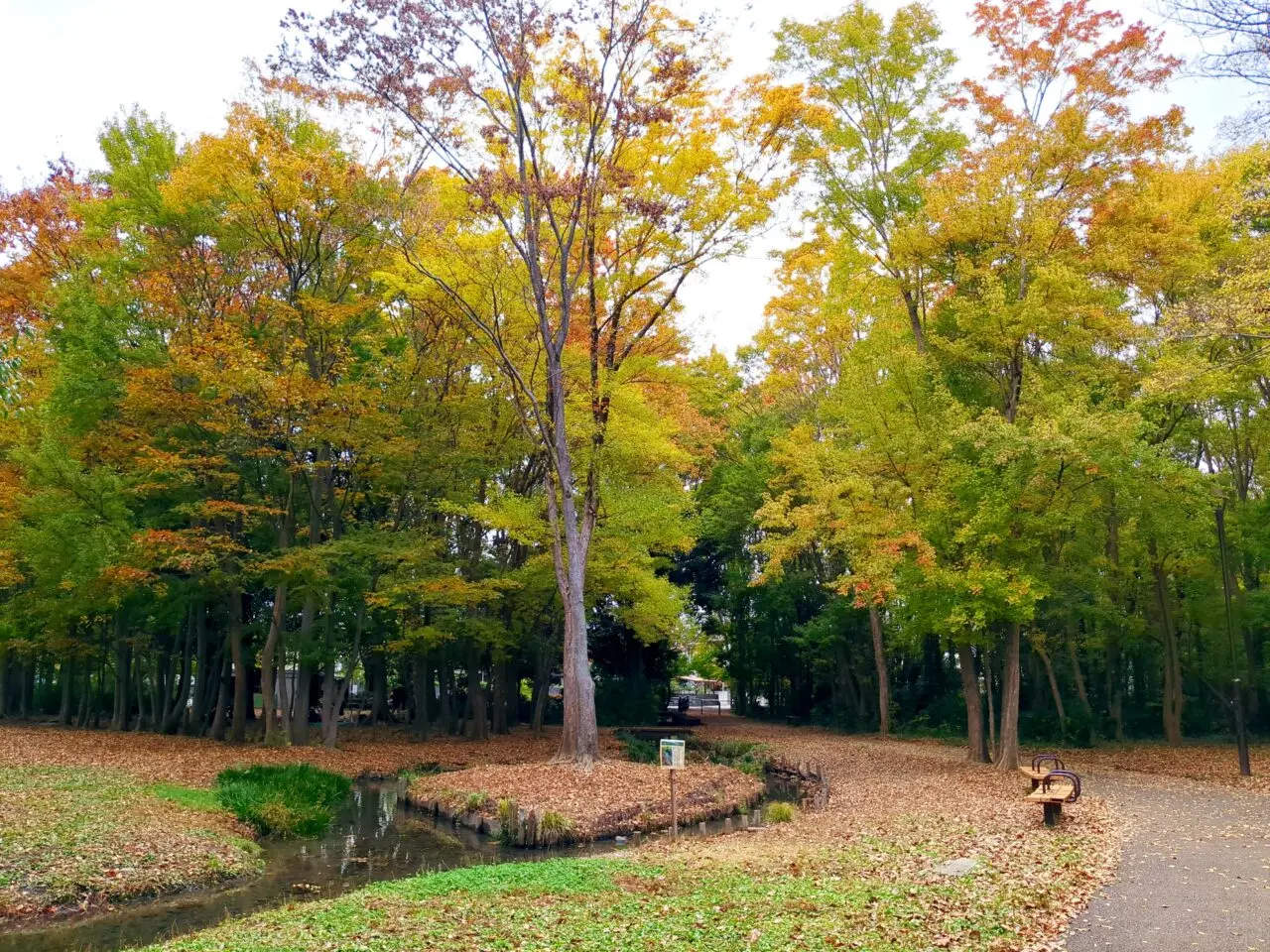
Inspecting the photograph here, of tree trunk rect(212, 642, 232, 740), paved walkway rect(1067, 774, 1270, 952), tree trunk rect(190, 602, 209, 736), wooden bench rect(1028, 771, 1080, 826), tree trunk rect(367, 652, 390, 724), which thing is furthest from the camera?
tree trunk rect(367, 652, 390, 724)

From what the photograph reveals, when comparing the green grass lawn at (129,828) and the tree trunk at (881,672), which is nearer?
the green grass lawn at (129,828)

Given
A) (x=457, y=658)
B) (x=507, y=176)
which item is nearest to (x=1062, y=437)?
(x=507, y=176)

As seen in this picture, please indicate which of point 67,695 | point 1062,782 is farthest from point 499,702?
point 1062,782

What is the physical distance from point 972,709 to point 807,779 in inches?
158

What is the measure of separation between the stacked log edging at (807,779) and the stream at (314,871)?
2354mm

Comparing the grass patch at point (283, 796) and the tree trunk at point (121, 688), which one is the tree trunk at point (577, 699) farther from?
the tree trunk at point (121, 688)

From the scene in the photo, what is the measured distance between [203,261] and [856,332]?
58.3 feet

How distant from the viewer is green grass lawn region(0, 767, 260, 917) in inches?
355

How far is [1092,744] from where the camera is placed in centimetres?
2281

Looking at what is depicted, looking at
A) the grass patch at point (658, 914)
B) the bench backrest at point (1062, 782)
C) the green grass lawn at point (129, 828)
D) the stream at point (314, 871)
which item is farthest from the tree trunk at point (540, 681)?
the grass patch at point (658, 914)

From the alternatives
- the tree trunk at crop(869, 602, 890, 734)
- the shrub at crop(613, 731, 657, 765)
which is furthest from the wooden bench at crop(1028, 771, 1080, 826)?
the tree trunk at crop(869, 602, 890, 734)

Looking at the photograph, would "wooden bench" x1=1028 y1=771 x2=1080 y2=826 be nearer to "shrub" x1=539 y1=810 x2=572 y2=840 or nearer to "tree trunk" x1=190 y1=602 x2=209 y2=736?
"shrub" x1=539 y1=810 x2=572 y2=840

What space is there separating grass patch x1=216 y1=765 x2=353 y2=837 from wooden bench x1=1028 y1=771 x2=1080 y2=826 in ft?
32.9

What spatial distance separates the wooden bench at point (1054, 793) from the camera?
10766 mm
